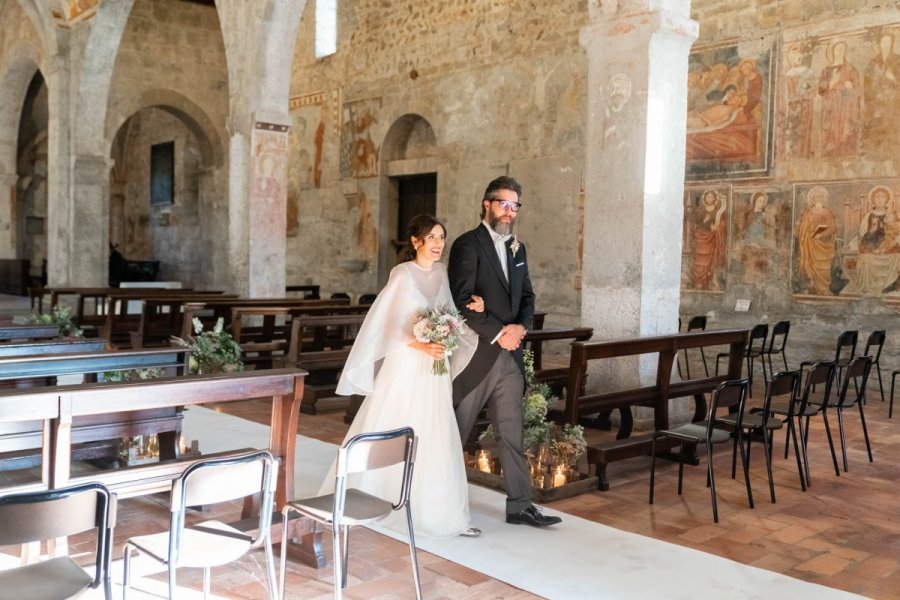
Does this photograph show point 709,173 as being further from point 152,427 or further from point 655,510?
point 152,427

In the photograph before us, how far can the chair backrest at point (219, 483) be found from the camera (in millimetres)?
2721

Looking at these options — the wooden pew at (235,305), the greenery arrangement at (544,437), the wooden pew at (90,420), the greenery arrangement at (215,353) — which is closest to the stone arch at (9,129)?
the wooden pew at (235,305)

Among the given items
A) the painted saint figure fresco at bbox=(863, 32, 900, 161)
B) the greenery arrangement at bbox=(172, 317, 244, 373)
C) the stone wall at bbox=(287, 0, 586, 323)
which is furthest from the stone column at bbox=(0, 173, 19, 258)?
the painted saint figure fresco at bbox=(863, 32, 900, 161)

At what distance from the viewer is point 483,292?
4.59 m

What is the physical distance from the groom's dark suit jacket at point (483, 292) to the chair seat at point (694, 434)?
3.88 feet

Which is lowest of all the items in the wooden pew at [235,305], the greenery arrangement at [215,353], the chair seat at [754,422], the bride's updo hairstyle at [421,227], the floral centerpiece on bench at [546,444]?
the floral centerpiece on bench at [546,444]

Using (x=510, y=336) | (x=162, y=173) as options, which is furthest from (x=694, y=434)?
(x=162, y=173)

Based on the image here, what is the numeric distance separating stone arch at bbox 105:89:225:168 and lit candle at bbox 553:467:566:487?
14725 mm

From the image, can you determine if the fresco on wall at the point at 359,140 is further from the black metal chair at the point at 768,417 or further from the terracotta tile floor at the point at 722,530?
the black metal chair at the point at 768,417

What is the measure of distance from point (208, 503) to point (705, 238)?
383 inches

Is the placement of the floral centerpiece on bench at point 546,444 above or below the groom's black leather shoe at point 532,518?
above

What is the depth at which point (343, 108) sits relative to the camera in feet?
56.5

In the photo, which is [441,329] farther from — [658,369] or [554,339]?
[554,339]

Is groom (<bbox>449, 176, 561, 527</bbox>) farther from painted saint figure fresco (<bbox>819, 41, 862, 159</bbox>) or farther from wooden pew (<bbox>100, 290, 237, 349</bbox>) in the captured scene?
painted saint figure fresco (<bbox>819, 41, 862, 159</bbox>)
